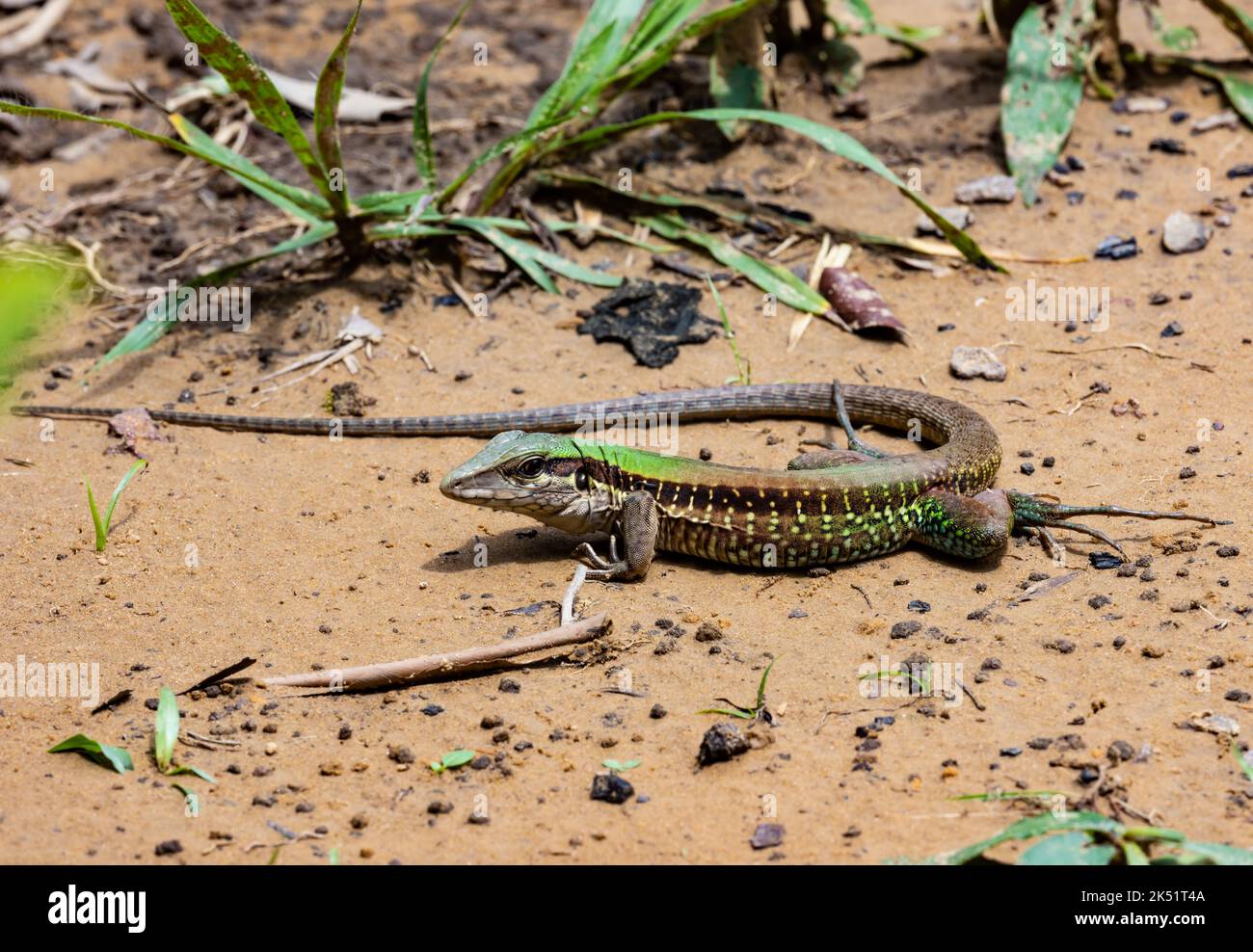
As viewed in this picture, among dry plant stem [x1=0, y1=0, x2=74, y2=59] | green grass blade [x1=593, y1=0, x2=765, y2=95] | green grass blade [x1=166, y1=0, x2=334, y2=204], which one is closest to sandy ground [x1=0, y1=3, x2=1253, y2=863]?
green grass blade [x1=593, y1=0, x2=765, y2=95]

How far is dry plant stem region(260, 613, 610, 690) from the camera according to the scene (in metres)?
5.00

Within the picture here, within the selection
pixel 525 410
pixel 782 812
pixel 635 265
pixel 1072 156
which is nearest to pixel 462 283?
pixel 635 265

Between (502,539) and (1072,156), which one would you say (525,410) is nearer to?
(502,539)

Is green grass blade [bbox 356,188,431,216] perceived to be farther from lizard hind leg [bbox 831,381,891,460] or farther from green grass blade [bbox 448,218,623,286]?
lizard hind leg [bbox 831,381,891,460]

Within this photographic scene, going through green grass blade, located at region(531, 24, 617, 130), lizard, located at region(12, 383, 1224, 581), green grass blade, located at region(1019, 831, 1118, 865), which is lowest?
green grass blade, located at region(1019, 831, 1118, 865)

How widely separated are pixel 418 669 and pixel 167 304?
413cm

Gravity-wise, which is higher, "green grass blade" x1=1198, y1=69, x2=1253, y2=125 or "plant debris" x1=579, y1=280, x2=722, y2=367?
"green grass blade" x1=1198, y1=69, x2=1253, y2=125

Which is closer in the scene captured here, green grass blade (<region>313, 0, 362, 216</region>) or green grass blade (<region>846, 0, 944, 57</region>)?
green grass blade (<region>313, 0, 362, 216</region>)

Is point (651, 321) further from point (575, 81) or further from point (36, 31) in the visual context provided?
point (36, 31)

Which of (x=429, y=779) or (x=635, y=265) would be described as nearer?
(x=429, y=779)

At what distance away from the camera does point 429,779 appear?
14.9 feet

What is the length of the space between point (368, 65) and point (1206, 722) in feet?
29.1

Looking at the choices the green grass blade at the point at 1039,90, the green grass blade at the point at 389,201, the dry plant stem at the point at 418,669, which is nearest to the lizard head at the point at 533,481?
the dry plant stem at the point at 418,669

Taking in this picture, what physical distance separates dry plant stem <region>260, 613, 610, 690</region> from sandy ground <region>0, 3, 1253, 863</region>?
8 cm
